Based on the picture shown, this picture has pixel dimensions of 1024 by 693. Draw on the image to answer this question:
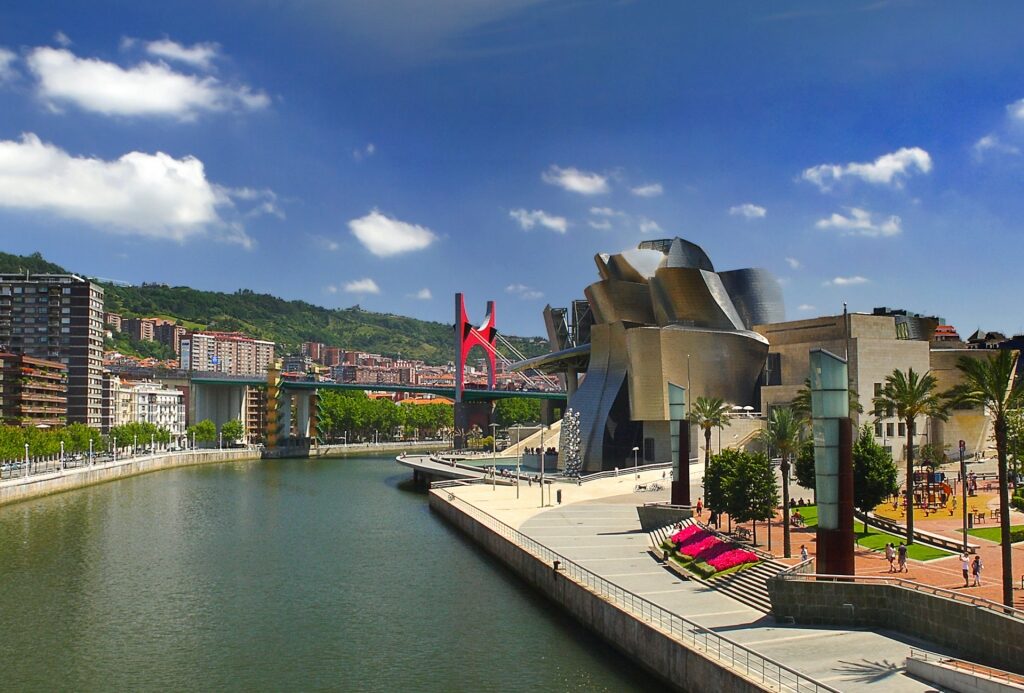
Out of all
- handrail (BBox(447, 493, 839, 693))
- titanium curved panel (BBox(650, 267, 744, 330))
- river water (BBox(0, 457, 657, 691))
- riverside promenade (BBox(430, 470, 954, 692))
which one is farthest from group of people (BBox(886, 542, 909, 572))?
titanium curved panel (BBox(650, 267, 744, 330))

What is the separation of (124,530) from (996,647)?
142 feet

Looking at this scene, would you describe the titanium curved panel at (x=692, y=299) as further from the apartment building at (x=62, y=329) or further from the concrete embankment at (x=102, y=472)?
the apartment building at (x=62, y=329)

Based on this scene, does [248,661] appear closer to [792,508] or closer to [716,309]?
[792,508]

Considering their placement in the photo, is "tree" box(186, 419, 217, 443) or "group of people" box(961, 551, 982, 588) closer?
"group of people" box(961, 551, 982, 588)

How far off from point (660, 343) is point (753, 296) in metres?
13.2

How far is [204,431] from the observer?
12506cm

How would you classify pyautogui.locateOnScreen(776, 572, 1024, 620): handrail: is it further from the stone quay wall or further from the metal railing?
the metal railing

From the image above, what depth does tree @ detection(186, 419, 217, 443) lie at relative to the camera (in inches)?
4894

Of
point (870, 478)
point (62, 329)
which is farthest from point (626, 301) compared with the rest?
point (62, 329)

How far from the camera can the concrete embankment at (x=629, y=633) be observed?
17.7 metres

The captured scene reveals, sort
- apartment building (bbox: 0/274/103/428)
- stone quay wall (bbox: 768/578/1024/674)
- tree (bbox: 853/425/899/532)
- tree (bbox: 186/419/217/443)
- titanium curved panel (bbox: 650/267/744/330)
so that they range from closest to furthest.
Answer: stone quay wall (bbox: 768/578/1024/674) → tree (bbox: 853/425/899/532) → titanium curved panel (bbox: 650/267/744/330) → apartment building (bbox: 0/274/103/428) → tree (bbox: 186/419/217/443)

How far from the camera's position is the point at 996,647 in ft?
56.2

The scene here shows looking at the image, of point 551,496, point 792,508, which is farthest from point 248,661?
point 551,496

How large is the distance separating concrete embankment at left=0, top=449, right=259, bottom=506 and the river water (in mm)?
7029
